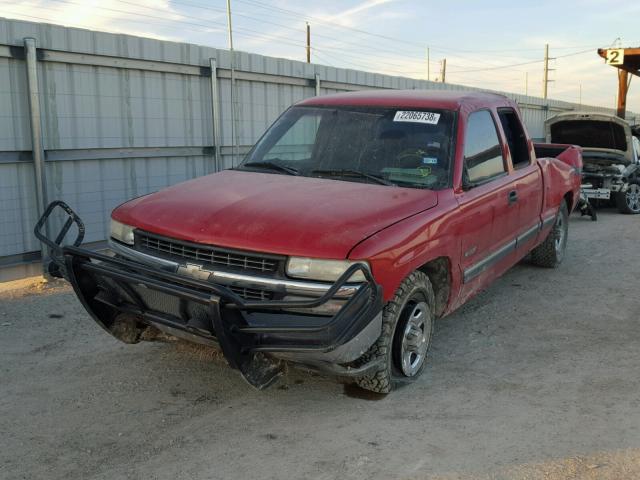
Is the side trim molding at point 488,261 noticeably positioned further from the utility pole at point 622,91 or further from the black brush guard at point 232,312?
the utility pole at point 622,91

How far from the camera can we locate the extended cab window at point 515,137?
18.5ft

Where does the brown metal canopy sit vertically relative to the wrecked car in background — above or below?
above

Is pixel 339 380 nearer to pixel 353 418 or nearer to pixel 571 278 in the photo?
pixel 353 418

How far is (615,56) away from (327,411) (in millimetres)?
14892

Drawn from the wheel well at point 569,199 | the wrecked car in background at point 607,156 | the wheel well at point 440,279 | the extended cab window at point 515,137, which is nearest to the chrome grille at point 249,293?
the wheel well at point 440,279

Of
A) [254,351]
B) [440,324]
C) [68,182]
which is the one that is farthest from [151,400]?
[68,182]

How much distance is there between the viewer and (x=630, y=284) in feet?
22.2

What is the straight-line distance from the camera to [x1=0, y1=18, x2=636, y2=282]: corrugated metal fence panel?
6.62 meters

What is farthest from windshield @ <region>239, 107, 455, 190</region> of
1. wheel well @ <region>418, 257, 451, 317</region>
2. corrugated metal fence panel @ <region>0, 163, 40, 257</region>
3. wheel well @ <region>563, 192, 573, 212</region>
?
wheel well @ <region>563, 192, 573, 212</region>

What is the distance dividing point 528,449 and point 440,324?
2.13 meters

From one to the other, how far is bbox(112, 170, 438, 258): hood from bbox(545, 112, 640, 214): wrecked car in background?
9.12 m

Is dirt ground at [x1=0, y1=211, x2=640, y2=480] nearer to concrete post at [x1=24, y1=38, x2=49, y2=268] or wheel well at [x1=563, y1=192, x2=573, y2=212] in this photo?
concrete post at [x1=24, y1=38, x2=49, y2=268]

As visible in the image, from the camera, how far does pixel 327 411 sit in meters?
3.80

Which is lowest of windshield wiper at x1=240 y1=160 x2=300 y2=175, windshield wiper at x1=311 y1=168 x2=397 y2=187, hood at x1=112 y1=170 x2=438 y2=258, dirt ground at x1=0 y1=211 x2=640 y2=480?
dirt ground at x1=0 y1=211 x2=640 y2=480
